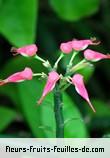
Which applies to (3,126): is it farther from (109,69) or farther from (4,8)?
(109,69)

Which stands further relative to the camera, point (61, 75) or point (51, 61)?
point (51, 61)

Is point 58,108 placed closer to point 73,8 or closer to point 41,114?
point 41,114

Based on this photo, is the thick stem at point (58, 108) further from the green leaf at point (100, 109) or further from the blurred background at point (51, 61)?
the green leaf at point (100, 109)

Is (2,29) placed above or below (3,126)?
above

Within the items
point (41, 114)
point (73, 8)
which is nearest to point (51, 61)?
point (73, 8)

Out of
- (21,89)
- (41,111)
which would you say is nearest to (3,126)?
(21,89)

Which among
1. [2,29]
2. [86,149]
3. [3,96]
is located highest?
[2,29]

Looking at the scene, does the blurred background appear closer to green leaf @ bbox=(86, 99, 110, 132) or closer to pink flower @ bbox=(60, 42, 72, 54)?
green leaf @ bbox=(86, 99, 110, 132)
